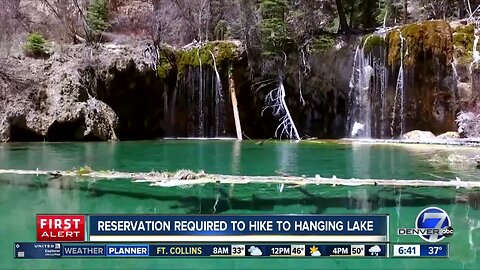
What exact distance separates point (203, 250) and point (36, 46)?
856 inches

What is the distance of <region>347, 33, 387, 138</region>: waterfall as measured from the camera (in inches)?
876

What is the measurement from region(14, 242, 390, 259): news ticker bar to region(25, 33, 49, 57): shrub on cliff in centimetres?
2081

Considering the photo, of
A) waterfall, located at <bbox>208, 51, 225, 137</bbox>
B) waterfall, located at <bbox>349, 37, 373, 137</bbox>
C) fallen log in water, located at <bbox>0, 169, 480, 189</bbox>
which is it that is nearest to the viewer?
fallen log in water, located at <bbox>0, 169, 480, 189</bbox>

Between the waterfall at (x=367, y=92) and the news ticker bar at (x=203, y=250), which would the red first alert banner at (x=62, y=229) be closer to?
the news ticker bar at (x=203, y=250)

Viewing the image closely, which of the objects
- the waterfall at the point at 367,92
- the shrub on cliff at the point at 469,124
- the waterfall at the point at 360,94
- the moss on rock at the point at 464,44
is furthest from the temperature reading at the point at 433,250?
the waterfall at the point at 360,94

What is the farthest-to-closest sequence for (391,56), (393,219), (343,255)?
(391,56)
(393,219)
(343,255)

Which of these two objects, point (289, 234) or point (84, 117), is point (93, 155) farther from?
point (289, 234)

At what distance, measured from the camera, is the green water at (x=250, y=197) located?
5285 millimetres

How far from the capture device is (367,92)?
22750 mm

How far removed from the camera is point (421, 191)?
8766mm

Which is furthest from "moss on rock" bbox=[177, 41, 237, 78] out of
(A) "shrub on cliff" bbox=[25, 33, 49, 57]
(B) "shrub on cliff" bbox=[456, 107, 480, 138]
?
(B) "shrub on cliff" bbox=[456, 107, 480, 138]

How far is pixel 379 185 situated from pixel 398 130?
13833 millimetres

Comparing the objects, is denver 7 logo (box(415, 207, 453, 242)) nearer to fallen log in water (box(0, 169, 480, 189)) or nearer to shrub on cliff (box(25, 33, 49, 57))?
fallen log in water (box(0, 169, 480, 189))

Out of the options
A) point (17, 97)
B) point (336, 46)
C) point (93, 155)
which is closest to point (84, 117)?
point (17, 97)
